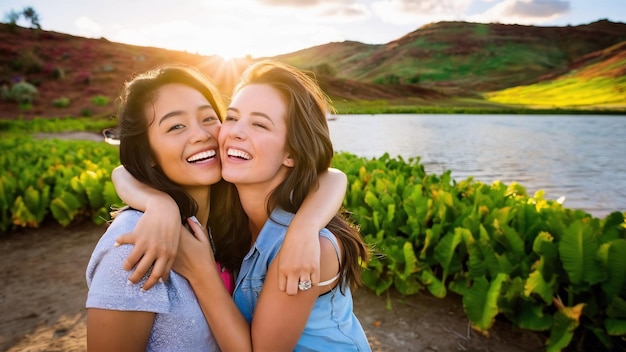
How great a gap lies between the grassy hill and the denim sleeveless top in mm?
2410

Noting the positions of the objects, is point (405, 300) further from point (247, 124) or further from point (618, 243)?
point (247, 124)

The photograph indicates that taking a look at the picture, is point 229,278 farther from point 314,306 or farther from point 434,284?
point 434,284

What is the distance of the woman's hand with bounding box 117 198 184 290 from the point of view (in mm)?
1227

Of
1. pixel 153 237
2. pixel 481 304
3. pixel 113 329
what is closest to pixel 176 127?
pixel 153 237

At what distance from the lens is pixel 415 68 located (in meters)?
85.4

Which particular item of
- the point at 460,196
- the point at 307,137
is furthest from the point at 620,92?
the point at 307,137

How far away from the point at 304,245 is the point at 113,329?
626mm

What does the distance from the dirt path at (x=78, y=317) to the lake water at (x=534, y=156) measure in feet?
12.0

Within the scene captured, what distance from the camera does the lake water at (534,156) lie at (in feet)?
21.6

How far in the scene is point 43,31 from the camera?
117ft

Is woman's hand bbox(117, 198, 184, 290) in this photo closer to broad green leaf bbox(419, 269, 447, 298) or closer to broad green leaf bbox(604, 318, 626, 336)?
broad green leaf bbox(419, 269, 447, 298)

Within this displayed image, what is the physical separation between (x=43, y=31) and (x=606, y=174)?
41.8 meters

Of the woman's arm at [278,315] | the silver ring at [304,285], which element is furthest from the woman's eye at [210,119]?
the silver ring at [304,285]

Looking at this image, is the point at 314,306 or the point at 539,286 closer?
the point at 314,306
